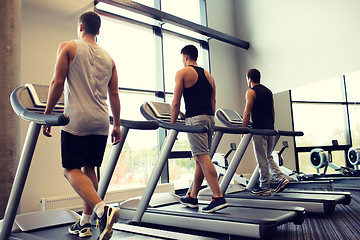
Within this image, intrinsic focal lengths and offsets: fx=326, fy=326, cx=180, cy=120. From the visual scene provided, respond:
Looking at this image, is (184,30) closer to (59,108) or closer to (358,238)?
(59,108)

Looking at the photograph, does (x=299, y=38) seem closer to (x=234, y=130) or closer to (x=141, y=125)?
(x=234, y=130)

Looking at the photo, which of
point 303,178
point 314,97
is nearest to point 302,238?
point 303,178

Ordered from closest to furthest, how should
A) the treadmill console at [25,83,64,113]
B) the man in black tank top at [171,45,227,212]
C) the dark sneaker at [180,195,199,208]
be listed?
the treadmill console at [25,83,64,113] < the man in black tank top at [171,45,227,212] < the dark sneaker at [180,195,199,208]

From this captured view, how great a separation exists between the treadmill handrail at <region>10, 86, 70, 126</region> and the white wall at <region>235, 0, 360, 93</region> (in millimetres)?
5284

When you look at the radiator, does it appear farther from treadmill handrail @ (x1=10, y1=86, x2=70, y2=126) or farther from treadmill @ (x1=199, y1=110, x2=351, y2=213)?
treadmill handrail @ (x1=10, y1=86, x2=70, y2=126)

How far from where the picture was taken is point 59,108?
2510 mm

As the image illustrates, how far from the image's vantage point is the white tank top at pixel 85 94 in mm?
1993

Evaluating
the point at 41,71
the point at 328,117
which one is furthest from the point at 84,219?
the point at 328,117

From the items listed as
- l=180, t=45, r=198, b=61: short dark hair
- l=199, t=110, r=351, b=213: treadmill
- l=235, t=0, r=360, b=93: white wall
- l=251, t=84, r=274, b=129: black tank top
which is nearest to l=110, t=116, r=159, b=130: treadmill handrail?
l=180, t=45, r=198, b=61: short dark hair

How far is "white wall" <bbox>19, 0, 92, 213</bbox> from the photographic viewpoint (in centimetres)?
404

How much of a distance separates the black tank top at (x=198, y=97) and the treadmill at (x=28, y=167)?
551 mm

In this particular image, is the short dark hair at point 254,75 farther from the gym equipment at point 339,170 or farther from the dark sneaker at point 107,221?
the dark sneaker at point 107,221

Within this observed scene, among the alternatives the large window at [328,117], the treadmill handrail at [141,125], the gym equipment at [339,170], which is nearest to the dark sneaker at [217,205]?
the treadmill handrail at [141,125]

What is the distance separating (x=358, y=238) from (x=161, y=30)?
4.69 meters
